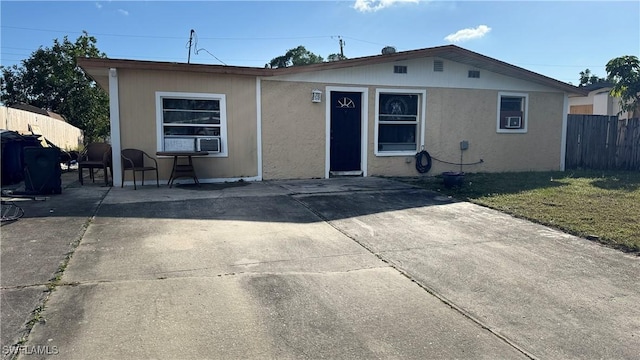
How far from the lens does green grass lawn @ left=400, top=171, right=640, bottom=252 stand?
5957 mm

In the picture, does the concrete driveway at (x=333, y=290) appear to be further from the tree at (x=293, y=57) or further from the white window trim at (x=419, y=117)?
the tree at (x=293, y=57)

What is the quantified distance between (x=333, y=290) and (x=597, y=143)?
521 inches

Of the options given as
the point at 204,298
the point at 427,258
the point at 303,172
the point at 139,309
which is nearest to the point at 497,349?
the point at 427,258

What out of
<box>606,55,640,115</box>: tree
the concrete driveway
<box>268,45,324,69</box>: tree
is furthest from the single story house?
<box>268,45,324,69</box>: tree

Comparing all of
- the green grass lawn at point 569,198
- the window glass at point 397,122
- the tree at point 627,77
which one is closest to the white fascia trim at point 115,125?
the window glass at point 397,122

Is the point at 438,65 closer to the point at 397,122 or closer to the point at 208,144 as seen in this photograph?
the point at 397,122

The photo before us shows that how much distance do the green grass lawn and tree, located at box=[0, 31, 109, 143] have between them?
22.2 metres

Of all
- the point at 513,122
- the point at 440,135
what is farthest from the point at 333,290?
the point at 513,122

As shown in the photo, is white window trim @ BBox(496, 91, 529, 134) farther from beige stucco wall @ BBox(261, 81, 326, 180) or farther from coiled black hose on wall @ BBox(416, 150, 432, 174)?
beige stucco wall @ BBox(261, 81, 326, 180)

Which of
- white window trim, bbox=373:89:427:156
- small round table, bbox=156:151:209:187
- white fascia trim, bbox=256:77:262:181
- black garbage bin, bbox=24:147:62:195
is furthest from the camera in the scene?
white window trim, bbox=373:89:427:156

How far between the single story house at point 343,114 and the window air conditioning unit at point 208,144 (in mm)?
23

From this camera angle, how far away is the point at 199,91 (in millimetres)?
9562

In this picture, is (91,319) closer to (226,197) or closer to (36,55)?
(226,197)

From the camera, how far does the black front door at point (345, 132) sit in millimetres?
10750
